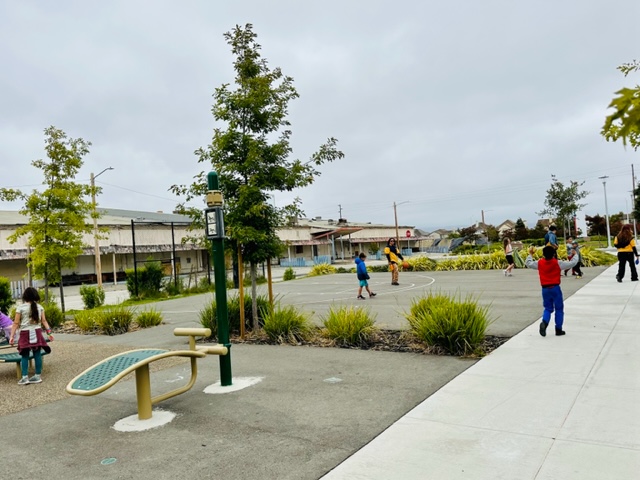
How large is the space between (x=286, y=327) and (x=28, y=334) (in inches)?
158

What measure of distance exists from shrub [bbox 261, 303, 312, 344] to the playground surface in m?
0.93

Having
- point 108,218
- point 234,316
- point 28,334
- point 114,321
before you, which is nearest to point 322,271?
point 114,321

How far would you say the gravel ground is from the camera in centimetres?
615

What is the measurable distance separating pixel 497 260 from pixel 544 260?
1824 centimetres

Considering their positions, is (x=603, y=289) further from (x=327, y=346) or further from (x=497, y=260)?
(x=497, y=260)

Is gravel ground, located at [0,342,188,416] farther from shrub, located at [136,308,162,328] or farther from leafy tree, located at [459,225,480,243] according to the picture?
leafy tree, located at [459,225,480,243]

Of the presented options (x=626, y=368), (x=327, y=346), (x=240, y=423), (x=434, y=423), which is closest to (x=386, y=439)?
(x=434, y=423)

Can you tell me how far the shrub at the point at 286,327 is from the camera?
894 cm

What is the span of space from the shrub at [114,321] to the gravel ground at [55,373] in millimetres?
1139

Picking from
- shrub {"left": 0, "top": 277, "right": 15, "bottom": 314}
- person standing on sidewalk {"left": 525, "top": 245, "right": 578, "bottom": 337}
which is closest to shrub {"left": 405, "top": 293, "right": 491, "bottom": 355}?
person standing on sidewalk {"left": 525, "top": 245, "right": 578, "bottom": 337}

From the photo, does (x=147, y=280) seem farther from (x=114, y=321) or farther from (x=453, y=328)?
(x=453, y=328)

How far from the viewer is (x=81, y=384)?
490 centimetres

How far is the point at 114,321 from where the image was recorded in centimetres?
1184

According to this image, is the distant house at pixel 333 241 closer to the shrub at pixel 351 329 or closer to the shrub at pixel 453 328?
the shrub at pixel 351 329
